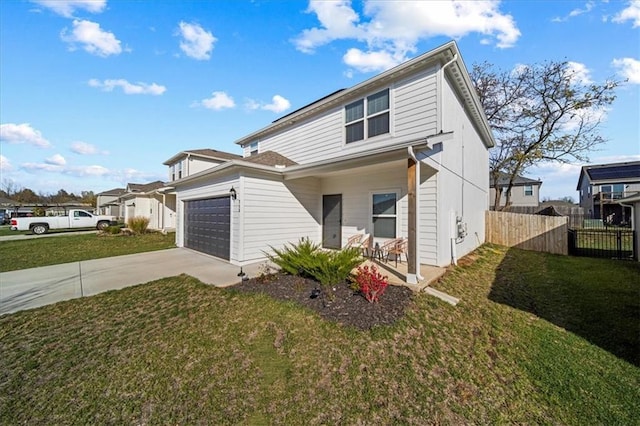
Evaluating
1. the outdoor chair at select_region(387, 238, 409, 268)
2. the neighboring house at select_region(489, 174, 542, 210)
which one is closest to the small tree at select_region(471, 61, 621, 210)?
the neighboring house at select_region(489, 174, 542, 210)

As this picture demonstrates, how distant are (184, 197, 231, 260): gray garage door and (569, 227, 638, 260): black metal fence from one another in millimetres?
13628

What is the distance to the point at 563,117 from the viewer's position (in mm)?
17094

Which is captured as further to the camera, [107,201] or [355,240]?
[107,201]

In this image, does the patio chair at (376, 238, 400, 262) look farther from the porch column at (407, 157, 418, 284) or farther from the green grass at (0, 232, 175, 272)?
the green grass at (0, 232, 175, 272)

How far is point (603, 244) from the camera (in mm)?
10859

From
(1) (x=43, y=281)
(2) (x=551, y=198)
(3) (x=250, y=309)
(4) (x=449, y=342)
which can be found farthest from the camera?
(2) (x=551, y=198)

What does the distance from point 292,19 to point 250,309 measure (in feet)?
32.0

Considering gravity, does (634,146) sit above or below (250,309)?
above

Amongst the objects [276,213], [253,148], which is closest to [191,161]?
[253,148]

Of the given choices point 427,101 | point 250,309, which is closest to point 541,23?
point 427,101

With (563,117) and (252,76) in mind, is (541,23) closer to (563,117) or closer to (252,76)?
(252,76)

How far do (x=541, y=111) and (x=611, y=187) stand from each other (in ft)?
52.6

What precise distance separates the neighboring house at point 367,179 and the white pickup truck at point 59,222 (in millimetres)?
13910

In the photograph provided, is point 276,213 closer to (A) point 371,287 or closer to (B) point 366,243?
(B) point 366,243
